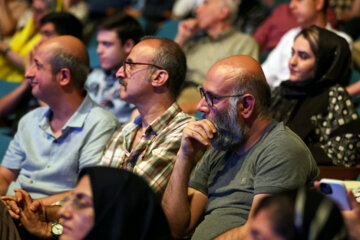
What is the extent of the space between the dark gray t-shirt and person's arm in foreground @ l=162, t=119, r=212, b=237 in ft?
0.26

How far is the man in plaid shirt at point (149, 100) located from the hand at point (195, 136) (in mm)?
269

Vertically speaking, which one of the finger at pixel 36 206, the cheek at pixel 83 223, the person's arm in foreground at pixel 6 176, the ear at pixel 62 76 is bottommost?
the person's arm in foreground at pixel 6 176

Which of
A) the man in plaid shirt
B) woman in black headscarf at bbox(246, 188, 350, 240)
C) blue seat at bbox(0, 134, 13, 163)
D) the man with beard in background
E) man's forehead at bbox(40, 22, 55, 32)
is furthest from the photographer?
man's forehead at bbox(40, 22, 55, 32)

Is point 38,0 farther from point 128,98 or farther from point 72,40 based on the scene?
point 128,98

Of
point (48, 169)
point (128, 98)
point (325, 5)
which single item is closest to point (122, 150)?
point (128, 98)

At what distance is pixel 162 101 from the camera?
2.64 m

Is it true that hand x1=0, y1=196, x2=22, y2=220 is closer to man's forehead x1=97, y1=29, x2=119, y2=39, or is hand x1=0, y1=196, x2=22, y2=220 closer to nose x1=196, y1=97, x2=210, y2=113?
nose x1=196, y1=97, x2=210, y2=113

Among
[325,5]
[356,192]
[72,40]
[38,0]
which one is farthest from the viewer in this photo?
[38,0]

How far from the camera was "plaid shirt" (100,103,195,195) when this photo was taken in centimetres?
240

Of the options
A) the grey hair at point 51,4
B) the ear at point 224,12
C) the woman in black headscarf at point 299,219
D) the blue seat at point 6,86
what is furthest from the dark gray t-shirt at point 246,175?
the grey hair at point 51,4

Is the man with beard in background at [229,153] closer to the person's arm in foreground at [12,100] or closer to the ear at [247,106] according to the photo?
the ear at [247,106]

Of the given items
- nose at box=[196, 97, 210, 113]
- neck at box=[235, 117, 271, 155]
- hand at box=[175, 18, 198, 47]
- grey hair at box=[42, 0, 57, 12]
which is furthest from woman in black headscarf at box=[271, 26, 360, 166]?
grey hair at box=[42, 0, 57, 12]

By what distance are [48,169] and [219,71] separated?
1.04 m

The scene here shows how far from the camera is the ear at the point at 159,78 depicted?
2.64 meters
